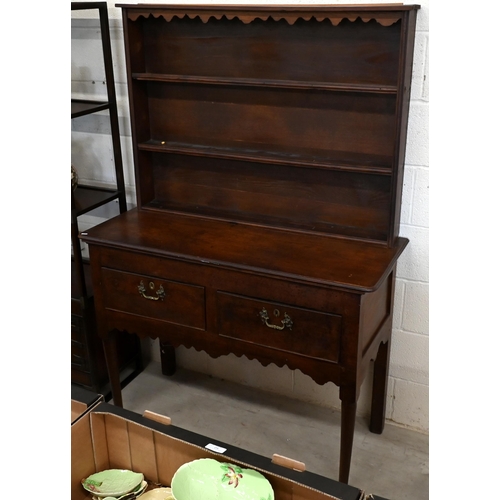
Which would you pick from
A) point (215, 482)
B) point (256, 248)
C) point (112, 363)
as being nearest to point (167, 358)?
point (112, 363)

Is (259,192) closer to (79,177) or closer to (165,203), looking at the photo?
(165,203)

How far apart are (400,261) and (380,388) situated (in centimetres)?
52

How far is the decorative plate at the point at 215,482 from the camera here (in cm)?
119

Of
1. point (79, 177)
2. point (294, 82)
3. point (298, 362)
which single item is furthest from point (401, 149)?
point (79, 177)

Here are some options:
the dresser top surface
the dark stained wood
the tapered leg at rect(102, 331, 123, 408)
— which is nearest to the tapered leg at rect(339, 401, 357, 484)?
the dark stained wood

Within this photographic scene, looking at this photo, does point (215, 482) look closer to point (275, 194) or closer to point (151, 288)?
point (151, 288)

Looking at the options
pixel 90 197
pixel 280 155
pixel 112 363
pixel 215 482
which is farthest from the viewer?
pixel 90 197

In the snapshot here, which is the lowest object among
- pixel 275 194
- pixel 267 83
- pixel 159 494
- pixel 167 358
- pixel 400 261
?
pixel 167 358

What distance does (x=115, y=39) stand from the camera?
2357mm

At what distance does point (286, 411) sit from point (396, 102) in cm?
136

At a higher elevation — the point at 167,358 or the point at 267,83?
the point at 267,83

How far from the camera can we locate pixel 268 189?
2260 millimetres

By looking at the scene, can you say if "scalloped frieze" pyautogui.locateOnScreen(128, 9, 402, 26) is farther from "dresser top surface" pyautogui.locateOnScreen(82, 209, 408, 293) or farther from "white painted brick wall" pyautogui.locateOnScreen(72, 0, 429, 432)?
"dresser top surface" pyautogui.locateOnScreen(82, 209, 408, 293)

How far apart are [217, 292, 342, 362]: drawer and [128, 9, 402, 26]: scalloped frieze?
91 cm
